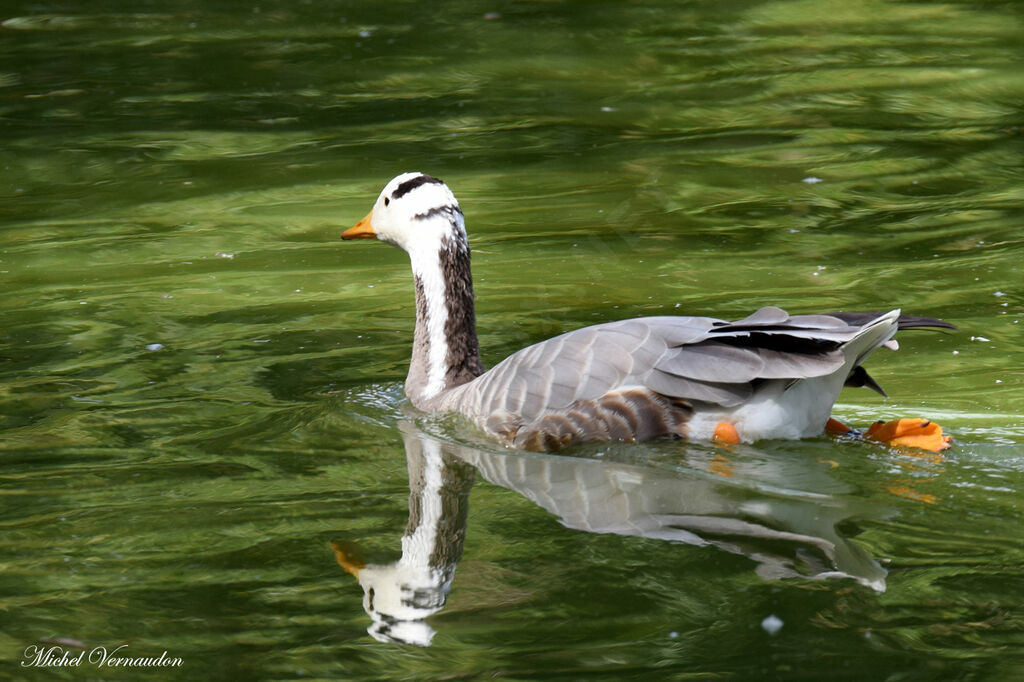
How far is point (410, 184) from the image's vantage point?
7.43 m

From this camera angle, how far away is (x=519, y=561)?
16.7ft

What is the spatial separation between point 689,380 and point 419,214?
1934 mm

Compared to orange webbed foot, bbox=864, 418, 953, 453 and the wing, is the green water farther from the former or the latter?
the wing

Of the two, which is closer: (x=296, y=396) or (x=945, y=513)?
(x=945, y=513)

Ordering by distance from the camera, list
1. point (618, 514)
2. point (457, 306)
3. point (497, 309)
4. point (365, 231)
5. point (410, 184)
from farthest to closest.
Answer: point (497, 309), point (365, 231), point (410, 184), point (457, 306), point (618, 514)

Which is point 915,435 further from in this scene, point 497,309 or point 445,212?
point 497,309

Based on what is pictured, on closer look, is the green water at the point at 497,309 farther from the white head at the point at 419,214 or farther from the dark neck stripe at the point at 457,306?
the white head at the point at 419,214

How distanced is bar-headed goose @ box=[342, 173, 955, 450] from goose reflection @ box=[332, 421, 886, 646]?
6.9 inches

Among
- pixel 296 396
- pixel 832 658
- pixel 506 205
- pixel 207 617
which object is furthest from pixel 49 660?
pixel 506 205

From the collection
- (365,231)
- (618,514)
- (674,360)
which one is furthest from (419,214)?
(618,514)

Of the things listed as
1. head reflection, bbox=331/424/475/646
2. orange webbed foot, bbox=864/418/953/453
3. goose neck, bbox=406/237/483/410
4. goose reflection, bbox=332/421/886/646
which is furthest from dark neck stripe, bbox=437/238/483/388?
orange webbed foot, bbox=864/418/953/453

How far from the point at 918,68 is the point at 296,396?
387 inches

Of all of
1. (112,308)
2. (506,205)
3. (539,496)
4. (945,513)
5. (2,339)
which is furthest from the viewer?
(506,205)

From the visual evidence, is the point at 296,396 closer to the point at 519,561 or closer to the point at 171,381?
the point at 171,381
